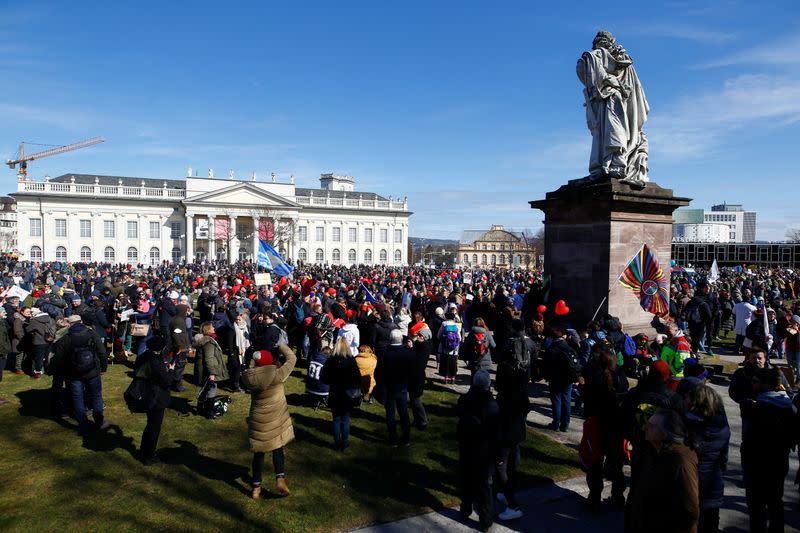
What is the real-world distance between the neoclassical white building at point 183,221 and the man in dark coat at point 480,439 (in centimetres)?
6825

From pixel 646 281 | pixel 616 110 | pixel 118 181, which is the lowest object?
pixel 646 281

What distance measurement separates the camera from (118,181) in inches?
3017

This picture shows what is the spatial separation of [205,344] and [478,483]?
16.5ft

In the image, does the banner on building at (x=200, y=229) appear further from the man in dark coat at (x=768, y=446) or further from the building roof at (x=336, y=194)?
the man in dark coat at (x=768, y=446)

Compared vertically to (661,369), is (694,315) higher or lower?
lower

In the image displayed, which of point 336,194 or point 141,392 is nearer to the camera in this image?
point 141,392

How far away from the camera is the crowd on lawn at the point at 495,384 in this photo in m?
4.32

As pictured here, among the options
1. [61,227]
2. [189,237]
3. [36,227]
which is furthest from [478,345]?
[36,227]

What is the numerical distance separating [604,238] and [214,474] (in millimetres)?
8077

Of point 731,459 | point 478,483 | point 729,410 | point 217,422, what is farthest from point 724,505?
point 217,422

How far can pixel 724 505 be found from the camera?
5.55m

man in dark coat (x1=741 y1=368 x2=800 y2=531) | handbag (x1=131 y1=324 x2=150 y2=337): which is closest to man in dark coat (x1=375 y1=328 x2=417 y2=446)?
man in dark coat (x1=741 y1=368 x2=800 y2=531)

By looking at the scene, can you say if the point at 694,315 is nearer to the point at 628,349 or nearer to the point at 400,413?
the point at 628,349

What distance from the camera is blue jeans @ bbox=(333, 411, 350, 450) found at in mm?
6910
